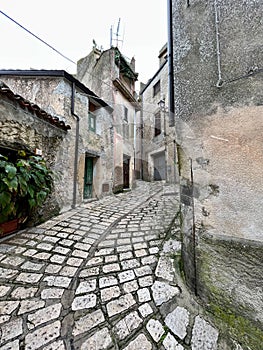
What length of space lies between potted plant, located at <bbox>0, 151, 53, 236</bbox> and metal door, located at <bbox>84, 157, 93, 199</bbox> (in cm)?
291

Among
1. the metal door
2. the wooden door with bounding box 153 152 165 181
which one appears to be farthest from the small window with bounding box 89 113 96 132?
the wooden door with bounding box 153 152 165 181

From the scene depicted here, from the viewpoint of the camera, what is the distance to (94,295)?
5.32ft

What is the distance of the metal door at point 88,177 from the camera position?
20.6 feet

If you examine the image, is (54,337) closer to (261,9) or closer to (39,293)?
(39,293)

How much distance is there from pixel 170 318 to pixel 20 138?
3796 millimetres

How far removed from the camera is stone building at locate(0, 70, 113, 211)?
3797 mm

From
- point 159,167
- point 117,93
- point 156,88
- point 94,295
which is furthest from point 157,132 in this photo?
point 94,295

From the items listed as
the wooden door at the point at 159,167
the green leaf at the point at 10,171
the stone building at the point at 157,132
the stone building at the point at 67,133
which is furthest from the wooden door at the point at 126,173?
the green leaf at the point at 10,171

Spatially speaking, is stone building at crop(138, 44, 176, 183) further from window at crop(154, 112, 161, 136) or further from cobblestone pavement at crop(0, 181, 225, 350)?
cobblestone pavement at crop(0, 181, 225, 350)

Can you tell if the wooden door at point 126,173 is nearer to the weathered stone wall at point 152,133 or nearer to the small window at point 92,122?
the weathered stone wall at point 152,133

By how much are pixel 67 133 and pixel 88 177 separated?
2.16m

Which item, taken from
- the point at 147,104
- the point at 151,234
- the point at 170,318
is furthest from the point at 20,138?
the point at 147,104

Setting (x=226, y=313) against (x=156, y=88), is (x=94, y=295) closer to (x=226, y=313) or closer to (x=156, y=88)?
(x=226, y=313)

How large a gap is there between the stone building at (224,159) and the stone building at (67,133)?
3.31 m
